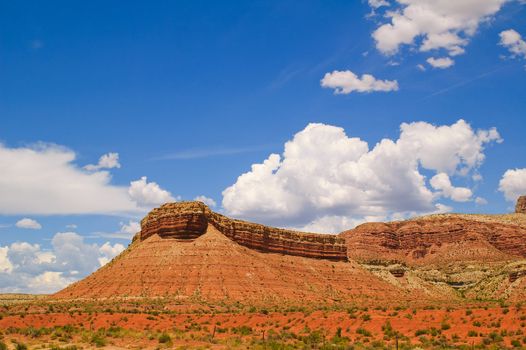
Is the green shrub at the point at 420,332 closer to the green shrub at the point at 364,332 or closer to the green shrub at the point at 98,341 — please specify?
the green shrub at the point at 364,332

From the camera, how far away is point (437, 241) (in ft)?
547

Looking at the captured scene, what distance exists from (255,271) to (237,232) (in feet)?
39.8

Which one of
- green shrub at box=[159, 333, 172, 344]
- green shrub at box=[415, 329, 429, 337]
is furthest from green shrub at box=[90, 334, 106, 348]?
green shrub at box=[415, 329, 429, 337]

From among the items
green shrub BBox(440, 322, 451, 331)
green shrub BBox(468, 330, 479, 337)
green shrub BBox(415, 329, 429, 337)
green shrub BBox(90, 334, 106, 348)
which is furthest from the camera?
green shrub BBox(440, 322, 451, 331)

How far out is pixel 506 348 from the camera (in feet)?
114

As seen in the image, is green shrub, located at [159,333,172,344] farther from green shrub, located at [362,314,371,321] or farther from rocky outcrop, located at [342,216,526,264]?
rocky outcrop, located at [342,216,526,264]

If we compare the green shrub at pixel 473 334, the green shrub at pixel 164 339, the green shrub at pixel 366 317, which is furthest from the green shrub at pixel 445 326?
the green shrub at pixel 164 339

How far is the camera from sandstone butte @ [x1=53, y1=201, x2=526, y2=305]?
83.4 metres

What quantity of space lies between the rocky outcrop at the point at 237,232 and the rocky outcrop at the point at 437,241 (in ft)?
127

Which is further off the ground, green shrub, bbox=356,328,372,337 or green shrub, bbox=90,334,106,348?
green shrub, bbox=356,328,372,337

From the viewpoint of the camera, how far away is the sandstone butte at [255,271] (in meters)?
83.4

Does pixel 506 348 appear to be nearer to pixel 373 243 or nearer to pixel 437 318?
pixel 437 318

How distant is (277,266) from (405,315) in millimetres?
49474

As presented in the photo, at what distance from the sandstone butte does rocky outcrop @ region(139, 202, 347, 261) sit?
0.16m
